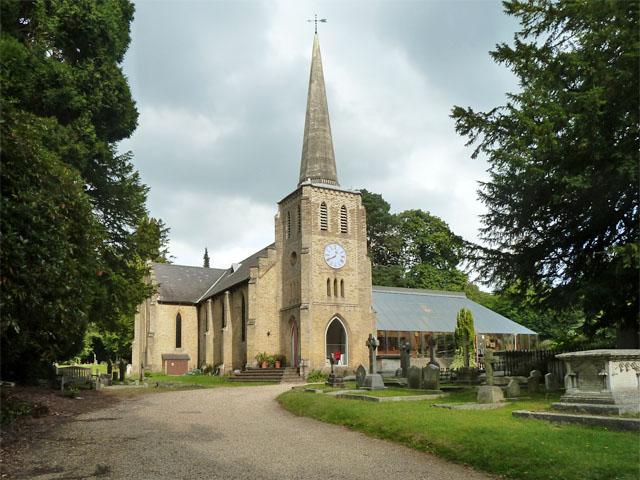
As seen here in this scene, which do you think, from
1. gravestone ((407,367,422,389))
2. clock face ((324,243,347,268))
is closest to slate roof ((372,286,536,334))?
clock face ((324,243,347,268))

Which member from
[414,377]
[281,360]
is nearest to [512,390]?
[414,377]

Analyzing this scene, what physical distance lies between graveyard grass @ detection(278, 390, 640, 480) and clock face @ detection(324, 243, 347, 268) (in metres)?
A: 24.0

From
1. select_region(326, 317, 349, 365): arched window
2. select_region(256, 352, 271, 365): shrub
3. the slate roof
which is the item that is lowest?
select_region(256, 352, 271, 365): shrub

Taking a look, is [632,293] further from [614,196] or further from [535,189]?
[535,189]

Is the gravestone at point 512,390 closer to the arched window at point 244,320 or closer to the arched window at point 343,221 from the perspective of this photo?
the arched window at point 343,221

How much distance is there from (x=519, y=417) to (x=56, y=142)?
13638mm

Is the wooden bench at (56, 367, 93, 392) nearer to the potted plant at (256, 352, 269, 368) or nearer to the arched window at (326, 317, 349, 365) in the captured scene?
the potted plant at (256, 352, 269, 368)

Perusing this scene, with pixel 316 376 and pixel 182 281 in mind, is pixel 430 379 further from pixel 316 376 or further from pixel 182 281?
pixel 182 281

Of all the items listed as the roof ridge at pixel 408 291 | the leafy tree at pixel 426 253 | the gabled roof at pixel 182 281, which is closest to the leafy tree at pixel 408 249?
the leafy tree at pixel 426 253

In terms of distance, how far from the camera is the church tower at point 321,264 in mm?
36438

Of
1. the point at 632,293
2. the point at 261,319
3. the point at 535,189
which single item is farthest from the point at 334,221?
the point at 632,293

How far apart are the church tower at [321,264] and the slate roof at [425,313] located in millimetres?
2499

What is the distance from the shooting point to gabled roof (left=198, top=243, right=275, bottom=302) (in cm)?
4275

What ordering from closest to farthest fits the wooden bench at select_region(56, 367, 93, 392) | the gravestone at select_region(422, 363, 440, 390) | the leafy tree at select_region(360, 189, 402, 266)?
1. the gravestone at select_region(422, 363, 440, 390)
2. the wooden bench at select_region(56, 367, 93, 392)
3. the leafy tree at select_region(360, 189, 402, 266)
